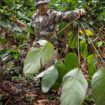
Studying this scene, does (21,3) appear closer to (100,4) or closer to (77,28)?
(100,4)

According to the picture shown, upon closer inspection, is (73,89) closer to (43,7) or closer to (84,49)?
(84,49)

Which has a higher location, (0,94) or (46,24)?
(46,24)

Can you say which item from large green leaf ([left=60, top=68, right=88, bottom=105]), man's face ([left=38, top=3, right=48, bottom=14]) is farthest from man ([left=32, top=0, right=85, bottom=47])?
large green leaf ([left=60, top=68, right=88, bottom=105])

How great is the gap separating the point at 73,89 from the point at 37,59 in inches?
8.4

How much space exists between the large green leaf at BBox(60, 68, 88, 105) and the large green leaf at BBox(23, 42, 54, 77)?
0.13m

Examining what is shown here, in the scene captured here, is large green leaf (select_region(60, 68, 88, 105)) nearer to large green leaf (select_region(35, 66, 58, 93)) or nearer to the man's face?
large green leaf (select_region(35, 66, 58, 93))

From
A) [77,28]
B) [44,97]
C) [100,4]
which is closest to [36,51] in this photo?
[77,28]

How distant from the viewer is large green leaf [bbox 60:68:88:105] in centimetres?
105

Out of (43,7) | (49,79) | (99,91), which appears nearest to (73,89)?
(99,91)

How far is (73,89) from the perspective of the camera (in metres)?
1.08

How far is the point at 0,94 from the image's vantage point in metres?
3.66

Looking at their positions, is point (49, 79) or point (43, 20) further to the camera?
point (43, 20)

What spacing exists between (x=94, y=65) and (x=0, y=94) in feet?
8.17

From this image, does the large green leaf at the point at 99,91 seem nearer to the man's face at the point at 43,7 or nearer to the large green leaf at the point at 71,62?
the large green leaf at the point at 71,62
